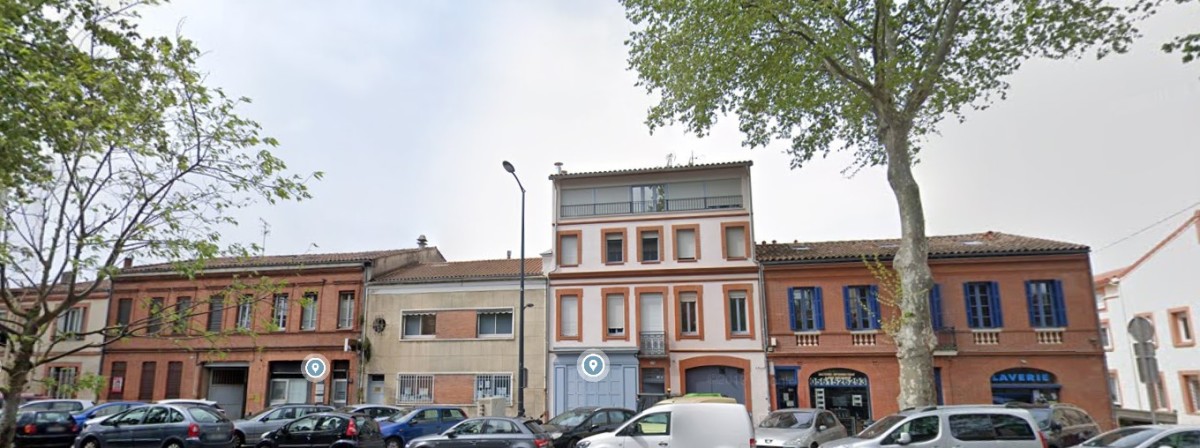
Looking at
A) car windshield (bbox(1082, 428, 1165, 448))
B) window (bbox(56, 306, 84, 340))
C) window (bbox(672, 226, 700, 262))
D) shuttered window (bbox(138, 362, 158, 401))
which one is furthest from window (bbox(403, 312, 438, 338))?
car windshield (bbox(1082, 428, 1165, 448))

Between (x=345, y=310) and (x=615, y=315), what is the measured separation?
1183cm

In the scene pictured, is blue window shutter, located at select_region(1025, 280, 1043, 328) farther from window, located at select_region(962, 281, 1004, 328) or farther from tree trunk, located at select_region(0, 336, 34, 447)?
tree trunk, located at select_region(0, 336, 34, 447)

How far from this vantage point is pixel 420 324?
94.4ft

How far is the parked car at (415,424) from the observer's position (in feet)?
62.8

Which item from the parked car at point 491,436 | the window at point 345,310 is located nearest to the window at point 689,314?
the parked car at point 491,436

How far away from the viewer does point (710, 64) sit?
19.3 meters

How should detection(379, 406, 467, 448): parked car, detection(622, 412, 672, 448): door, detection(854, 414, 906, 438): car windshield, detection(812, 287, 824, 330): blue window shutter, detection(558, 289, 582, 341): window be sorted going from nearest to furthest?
detection(854, 414, 906, 438): car windshield → detection(622, 412, 672, 448): door → detection(379, 406, 467, 448): parked car → detection(812, 287, 824, 330): blue window shutter → detection(558, 289, 582, 341): window

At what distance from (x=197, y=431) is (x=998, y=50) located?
23005 mm

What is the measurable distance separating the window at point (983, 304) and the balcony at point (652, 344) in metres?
10.9

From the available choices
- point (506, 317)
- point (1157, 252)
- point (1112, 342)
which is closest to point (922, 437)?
point (506, 317)

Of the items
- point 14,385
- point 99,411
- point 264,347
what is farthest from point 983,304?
point 99,411

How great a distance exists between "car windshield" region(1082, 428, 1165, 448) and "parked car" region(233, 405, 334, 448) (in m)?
19.5

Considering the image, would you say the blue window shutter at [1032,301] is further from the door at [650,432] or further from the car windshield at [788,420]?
the door at [650,432]

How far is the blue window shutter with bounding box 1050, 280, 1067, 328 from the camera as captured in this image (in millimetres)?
23500
